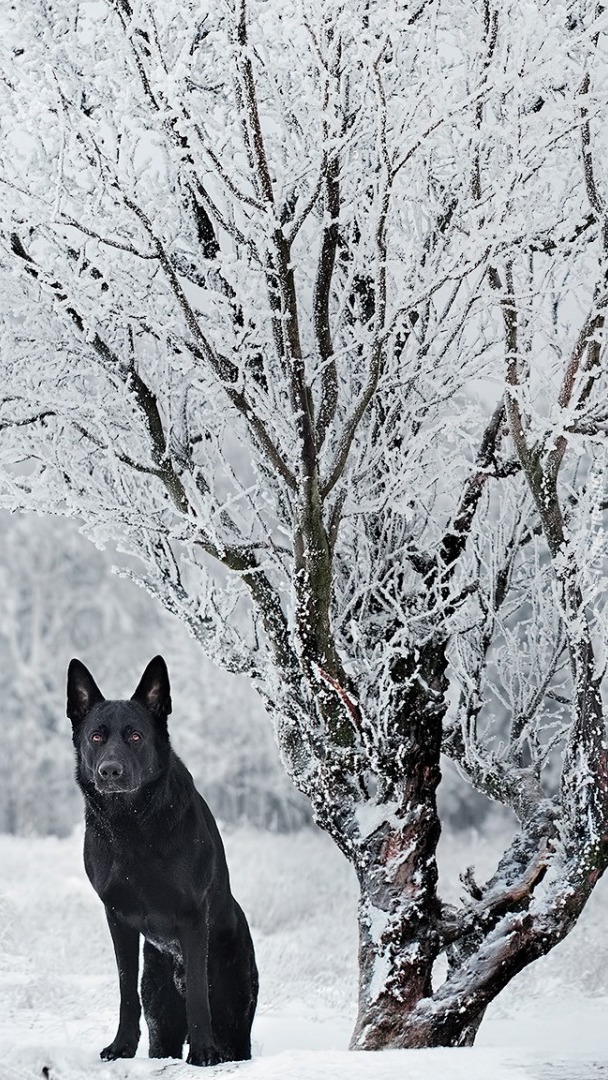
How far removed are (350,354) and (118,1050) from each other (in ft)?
10.4

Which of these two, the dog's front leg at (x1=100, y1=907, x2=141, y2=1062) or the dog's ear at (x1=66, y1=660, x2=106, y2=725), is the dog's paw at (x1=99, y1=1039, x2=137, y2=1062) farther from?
the dog's ear at (x1=66, y1=660, x2=106, y2=725)

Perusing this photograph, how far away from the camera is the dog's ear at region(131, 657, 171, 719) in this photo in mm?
4191

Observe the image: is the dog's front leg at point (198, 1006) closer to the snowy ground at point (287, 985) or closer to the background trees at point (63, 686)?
the snowy ground at point (287, 985)

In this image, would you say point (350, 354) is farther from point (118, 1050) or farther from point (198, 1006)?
point (118, 1050)

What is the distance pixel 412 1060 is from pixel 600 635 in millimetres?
2122

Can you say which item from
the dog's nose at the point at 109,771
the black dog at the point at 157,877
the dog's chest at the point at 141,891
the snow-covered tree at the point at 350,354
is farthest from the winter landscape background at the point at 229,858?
the snow-covered tree at the point at 350,354

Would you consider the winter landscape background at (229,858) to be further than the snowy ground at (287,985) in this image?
Yes

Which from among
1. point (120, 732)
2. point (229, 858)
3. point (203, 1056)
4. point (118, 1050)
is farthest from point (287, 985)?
point (120, 732)

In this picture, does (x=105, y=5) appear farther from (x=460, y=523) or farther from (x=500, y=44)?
(x=460, y=523)

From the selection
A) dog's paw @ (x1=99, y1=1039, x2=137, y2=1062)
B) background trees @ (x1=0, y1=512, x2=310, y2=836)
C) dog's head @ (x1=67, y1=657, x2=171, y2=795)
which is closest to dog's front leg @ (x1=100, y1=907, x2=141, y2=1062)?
dog's paw @ (x1=99, y1=1039, x2=137, y2=1062)

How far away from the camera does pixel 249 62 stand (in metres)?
3.90

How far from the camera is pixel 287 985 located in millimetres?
11844

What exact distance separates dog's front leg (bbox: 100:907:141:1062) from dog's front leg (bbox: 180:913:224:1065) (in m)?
0.24

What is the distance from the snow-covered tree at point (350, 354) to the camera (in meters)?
4.31
